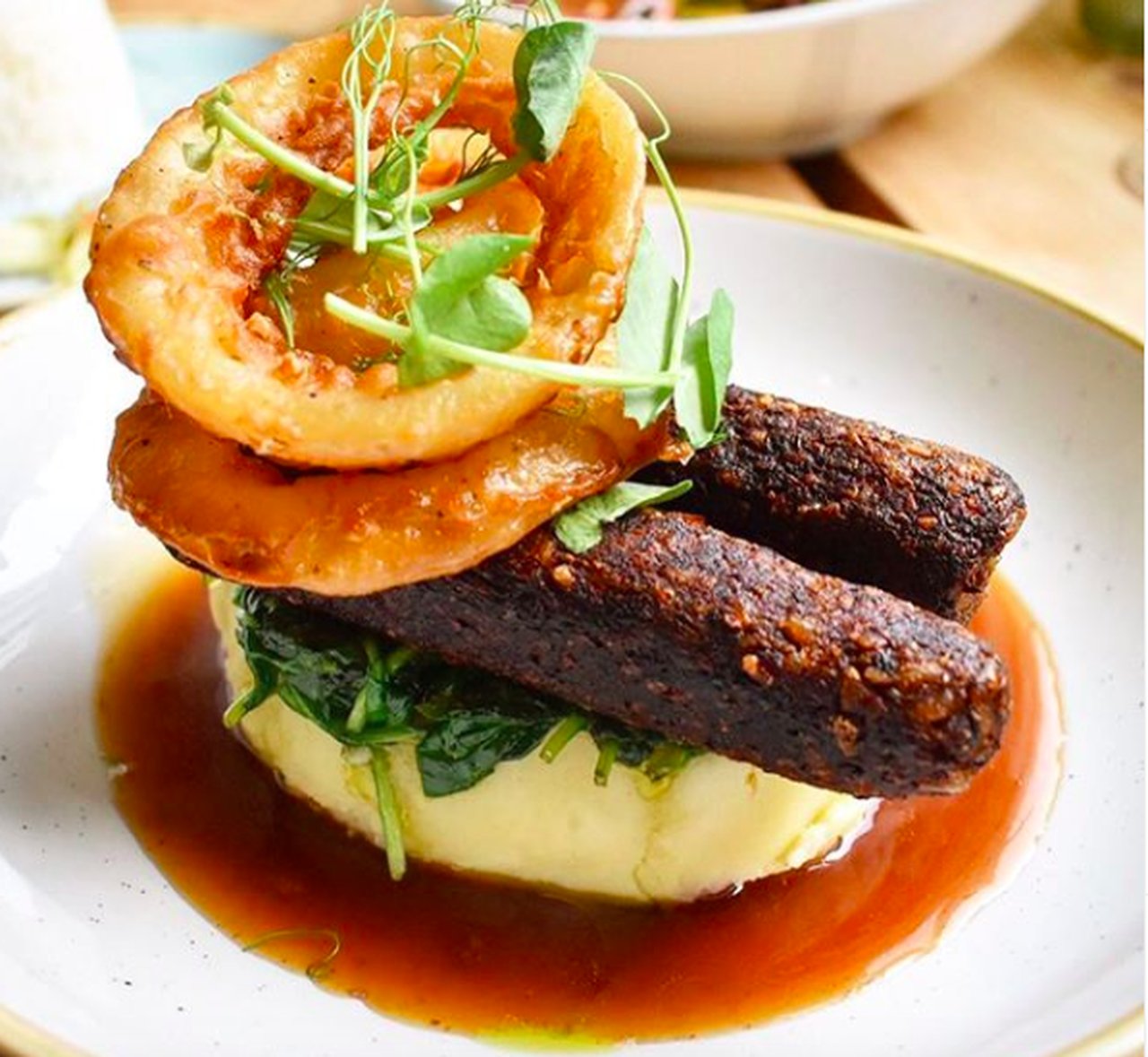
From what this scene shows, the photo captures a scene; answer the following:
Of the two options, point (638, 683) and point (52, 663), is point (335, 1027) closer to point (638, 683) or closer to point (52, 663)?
point (638, 683)

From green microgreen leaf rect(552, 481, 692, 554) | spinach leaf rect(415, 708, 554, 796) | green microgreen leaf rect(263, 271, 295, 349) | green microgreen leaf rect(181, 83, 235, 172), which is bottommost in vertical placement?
spinach leaf rect(415, 708, 554, 796)

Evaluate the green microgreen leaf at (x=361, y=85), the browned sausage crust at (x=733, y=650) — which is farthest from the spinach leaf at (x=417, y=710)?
the green microgreen leaf at (x=361, y=85)

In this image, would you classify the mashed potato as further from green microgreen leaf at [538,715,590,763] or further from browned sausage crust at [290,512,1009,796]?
browned sausage crust at [290,512,1009,796]

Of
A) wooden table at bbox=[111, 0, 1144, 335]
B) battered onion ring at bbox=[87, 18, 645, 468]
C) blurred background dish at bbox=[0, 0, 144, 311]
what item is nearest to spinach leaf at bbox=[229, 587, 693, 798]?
battered onion ring at bbox=[87, 18, 645, 468]

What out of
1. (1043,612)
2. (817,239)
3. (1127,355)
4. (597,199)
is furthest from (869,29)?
(597,199)

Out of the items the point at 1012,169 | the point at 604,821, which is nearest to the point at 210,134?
the point at 604,821
